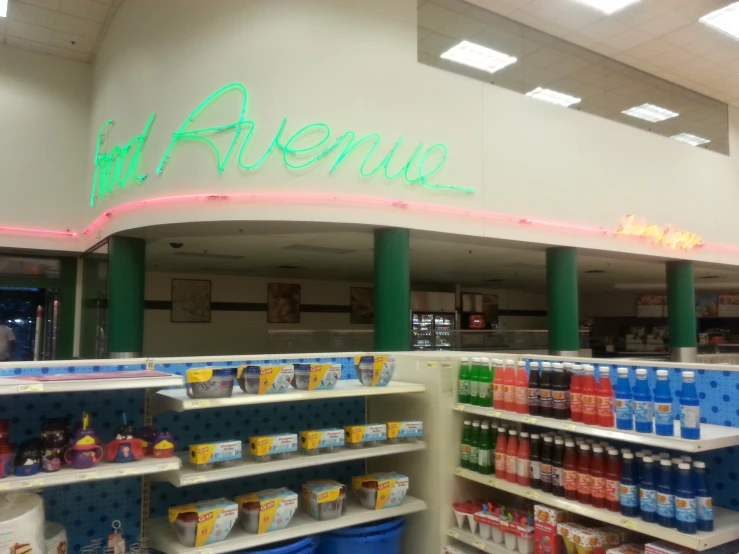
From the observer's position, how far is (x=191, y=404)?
2.84 meters

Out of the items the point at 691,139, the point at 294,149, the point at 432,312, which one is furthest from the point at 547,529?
the point at 432,312

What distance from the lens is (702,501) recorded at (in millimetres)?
2410

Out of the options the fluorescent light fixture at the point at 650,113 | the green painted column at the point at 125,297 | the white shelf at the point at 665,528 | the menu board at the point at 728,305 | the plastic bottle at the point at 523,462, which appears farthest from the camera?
the menu board at the point at 728,305

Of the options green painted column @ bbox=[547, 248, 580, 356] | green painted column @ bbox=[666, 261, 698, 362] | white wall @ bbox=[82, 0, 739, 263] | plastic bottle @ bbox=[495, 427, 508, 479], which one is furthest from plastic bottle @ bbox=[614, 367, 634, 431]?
green painted column @ bbox=[666, 261, 698, 362]

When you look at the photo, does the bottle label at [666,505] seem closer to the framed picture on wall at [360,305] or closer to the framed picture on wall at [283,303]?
the framed picture on wall at [283,303]

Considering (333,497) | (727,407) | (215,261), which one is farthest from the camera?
(215,261)

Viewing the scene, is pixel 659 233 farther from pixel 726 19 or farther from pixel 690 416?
pixel 690 416

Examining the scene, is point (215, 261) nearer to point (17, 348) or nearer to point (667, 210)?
point (17, 348)

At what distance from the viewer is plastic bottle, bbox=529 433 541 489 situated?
3166mm

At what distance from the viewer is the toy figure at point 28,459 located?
2479mm

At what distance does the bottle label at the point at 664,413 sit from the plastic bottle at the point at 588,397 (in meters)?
0.35

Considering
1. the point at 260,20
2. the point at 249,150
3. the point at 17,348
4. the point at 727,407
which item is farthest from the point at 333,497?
the point at 17,348

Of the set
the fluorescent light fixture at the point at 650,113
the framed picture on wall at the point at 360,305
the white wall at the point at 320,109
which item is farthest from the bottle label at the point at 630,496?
the framed picture on wall at the point at 360,305

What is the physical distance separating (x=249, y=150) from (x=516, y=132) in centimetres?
372
